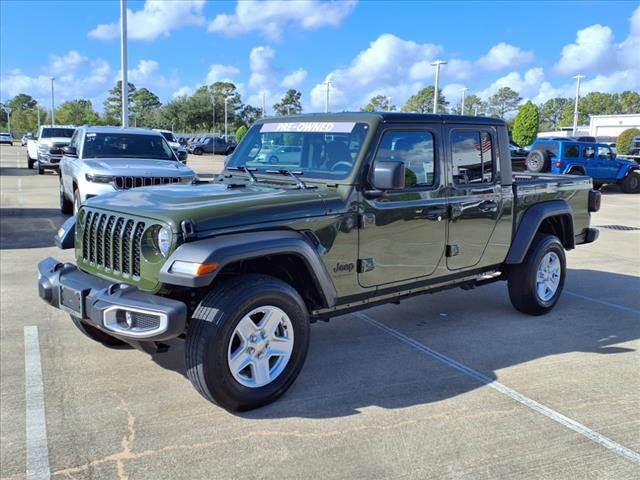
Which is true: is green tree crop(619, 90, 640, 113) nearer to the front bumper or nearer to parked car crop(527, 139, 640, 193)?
parked car crop(527, 139, 640, 193)

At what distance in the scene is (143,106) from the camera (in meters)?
108

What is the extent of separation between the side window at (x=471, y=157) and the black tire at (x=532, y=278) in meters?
0.95

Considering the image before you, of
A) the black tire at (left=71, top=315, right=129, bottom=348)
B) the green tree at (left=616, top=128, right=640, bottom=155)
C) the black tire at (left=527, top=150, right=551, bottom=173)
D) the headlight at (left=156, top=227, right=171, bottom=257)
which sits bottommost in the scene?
the black tire at (left=71, top=315, right=129, bottom=348)

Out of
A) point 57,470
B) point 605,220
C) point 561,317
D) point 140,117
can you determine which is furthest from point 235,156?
point 140,117

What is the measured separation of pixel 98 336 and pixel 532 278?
3.90 meters

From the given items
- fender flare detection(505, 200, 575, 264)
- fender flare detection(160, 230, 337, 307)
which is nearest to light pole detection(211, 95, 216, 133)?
fender flare detection(505, 200, 575, 264)

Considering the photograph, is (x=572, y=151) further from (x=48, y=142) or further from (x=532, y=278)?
(x=48, y=142)

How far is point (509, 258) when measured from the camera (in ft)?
18.1

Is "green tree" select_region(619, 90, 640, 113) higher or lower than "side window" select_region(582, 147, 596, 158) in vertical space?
higher

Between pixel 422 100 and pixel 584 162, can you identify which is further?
pixel 422 100

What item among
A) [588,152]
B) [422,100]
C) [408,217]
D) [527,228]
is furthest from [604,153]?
[422,100]

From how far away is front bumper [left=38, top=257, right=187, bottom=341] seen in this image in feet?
10.8

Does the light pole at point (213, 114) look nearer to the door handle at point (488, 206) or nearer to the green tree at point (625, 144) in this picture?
the green tree at point (625, 144)

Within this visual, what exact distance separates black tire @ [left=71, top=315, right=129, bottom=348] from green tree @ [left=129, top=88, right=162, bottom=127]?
313 ft
